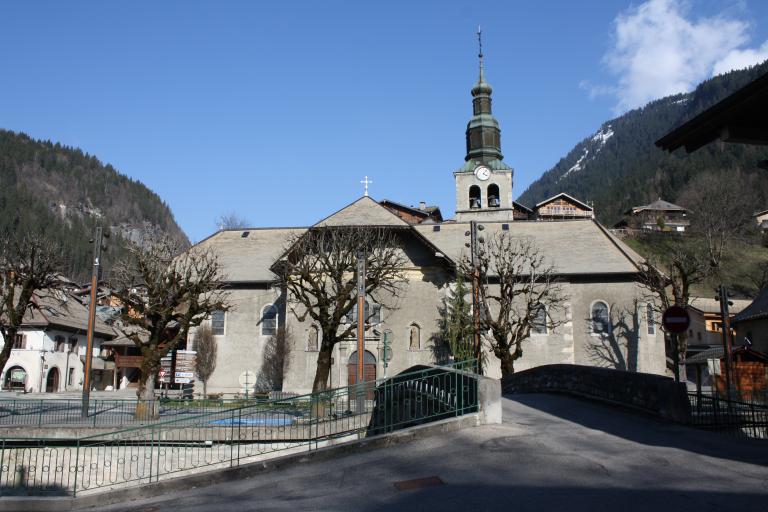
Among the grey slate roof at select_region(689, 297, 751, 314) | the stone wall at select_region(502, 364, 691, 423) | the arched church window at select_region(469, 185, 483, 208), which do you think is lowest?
the stone wall at select_region(502, 364, 691, 423)

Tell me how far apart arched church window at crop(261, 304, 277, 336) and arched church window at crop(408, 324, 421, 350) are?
8.64 meters

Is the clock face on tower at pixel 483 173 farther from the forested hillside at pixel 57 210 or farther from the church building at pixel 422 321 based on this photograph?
the forested hillside at pixel 57 210

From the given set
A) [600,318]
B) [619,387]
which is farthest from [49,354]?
[619,387]

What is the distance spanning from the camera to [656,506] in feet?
25.9

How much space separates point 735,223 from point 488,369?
2576 inches

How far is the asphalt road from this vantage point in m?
8.39

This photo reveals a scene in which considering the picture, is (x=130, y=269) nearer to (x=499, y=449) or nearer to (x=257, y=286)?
(x=257, y=286)

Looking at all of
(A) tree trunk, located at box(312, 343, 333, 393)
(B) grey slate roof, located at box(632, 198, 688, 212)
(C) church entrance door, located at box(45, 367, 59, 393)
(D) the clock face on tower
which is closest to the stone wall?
(A) tree trunk, located at box(312, 343, 333, 393)

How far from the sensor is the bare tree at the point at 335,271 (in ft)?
97.2

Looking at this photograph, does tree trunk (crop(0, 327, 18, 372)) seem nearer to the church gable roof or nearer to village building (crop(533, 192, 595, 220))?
the church gable roof

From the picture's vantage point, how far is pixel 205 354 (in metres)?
40.7

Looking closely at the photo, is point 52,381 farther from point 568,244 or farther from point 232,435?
point 232,435

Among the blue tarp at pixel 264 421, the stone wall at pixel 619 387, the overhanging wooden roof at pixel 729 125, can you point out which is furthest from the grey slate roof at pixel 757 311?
the overhanging wooden roof at pixel 729 125

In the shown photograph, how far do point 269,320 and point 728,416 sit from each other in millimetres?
30728
